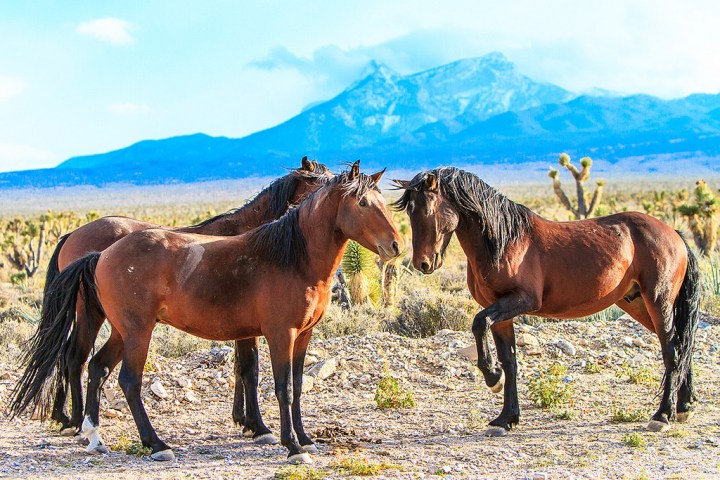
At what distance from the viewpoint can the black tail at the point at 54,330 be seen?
23.2ft

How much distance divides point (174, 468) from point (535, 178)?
15316 cm

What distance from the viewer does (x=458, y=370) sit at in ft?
31.6

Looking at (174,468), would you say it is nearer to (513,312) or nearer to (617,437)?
(513,312)

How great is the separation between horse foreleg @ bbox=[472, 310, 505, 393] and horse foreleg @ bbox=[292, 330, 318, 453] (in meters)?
1.40

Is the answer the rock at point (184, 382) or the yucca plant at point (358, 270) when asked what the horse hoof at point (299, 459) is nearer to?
the rock at point (184, 382)

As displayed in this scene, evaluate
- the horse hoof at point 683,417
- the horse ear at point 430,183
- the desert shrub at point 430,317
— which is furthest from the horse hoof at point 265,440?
the desert shrub at point 430,317

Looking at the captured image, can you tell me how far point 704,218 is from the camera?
22750 millimetres

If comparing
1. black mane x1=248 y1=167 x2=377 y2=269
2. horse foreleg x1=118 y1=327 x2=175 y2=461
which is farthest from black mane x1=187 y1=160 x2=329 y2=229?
horse foreleg x1=118 y1=327 x2=175 y2=461

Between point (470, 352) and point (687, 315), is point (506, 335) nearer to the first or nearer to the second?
point (687, 315)

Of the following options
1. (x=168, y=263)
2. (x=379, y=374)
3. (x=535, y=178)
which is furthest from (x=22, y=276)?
(x=535, y=178)

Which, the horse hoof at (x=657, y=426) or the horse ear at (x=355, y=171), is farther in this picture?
the horse hoof at (x=657, y=426)

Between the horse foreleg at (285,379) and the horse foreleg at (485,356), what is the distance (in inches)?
61.0

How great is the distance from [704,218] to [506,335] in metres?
17.0

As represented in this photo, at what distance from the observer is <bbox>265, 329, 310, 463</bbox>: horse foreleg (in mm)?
6609
